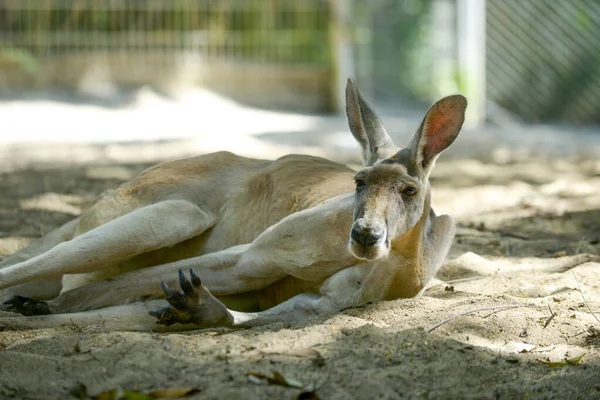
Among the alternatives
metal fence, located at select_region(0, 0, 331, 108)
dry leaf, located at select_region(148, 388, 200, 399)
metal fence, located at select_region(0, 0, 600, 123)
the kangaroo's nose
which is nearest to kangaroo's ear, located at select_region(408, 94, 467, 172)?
the kangaroo's nose

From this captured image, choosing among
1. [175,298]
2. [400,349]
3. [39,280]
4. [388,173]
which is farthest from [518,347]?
[39,280]

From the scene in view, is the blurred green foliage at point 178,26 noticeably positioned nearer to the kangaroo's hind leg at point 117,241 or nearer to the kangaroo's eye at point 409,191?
the kangaroo's hind leg at point 117,241

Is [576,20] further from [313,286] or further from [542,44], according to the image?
[313,286]

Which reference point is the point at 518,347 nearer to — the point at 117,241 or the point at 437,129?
the point at 437,129

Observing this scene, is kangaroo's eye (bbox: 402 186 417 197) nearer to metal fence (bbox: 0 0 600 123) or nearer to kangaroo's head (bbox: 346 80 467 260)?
kangaroo's head (bbox: 346 80 467 260)

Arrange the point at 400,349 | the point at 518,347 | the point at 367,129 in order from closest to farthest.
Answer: the point at 400,349, the point at 518,347, the point at 367,129

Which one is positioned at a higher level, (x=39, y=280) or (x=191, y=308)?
(x=191, y=308)

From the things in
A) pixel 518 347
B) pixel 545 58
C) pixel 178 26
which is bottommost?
pixel 518 347

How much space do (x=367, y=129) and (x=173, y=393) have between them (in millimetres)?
1957

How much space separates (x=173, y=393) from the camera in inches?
118

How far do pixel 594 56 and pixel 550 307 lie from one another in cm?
1211

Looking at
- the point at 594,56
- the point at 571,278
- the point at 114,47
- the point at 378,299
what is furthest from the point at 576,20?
the point at 378,299

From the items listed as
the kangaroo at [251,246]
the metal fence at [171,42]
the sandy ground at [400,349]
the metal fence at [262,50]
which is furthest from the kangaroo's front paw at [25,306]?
the metal fence at [171,42]

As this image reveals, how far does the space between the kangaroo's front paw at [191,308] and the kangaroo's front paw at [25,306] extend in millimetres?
813
